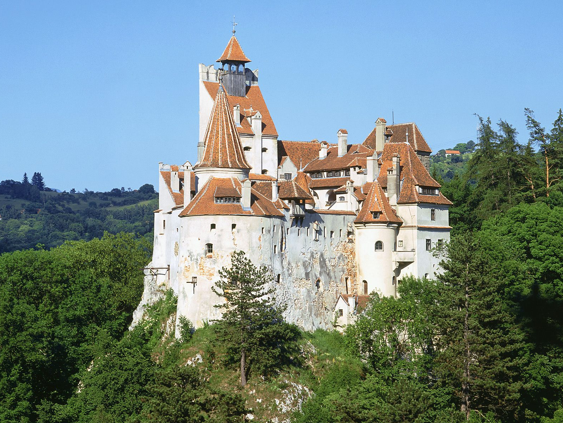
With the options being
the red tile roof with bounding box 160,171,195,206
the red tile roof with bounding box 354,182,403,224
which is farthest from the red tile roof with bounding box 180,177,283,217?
the red tile roof with bounding box 354,182,403,224

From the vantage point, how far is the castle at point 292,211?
246 ft

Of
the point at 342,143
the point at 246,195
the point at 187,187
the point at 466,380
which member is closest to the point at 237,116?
the point at 342,143

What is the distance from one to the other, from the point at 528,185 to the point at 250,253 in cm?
4224

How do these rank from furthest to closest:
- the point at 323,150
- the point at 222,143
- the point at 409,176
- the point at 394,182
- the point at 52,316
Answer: the point at 323,150 < the point at 409,176 < the point at 394,182 < the point at 52,316 < the point at 222,143

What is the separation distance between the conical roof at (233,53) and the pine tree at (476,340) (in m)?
33.1

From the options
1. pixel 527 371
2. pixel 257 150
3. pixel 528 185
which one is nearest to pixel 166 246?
pixel 257 150

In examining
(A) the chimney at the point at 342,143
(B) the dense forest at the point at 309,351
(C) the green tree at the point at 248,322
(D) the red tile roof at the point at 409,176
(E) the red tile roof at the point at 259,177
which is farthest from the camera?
(A) the chimney at the point at 342,143

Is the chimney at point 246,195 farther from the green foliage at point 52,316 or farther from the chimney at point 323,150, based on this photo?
the chimney at point 323,150

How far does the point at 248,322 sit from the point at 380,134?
1254 inches

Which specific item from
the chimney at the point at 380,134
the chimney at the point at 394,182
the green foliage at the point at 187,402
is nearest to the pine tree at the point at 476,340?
the chimney at the point at 394,182

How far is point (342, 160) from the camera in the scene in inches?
3558

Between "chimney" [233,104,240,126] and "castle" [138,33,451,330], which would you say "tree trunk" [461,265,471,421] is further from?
"chimney" [233,104,240,126]

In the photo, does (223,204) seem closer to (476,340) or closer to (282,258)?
(282,258)

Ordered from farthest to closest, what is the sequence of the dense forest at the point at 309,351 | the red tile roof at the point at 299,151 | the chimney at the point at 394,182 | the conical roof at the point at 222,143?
the red tile roof at the point at 299,151, the chimney at the point at 394,182, the conical roof at the point at 222,143, the dense forest at the point at 309,351
